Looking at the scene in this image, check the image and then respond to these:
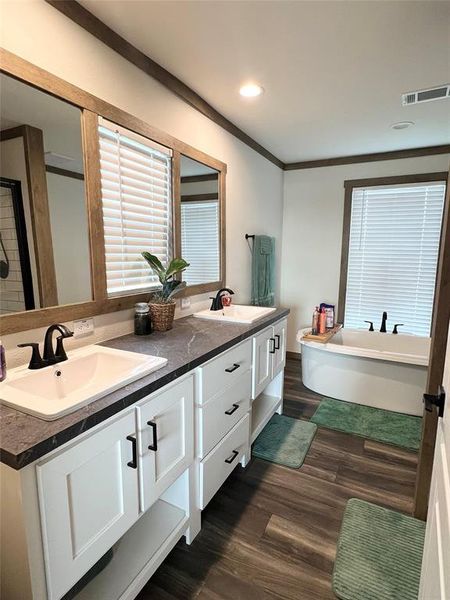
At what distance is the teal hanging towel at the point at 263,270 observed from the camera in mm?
3252

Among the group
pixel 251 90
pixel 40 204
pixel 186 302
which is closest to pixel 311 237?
pixel 251 90

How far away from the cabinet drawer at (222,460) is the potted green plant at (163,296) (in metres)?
0.73

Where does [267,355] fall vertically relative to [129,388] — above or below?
below

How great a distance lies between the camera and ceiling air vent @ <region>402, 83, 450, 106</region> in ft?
6.94

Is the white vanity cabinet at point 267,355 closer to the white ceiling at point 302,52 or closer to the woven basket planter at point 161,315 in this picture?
the woven basket planter at point 161,315

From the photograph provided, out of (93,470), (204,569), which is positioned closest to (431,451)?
(204,569)

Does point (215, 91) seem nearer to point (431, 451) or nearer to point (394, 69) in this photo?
→ point (394, 69)

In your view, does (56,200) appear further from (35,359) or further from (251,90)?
(251,90)

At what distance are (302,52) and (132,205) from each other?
1.27 meters

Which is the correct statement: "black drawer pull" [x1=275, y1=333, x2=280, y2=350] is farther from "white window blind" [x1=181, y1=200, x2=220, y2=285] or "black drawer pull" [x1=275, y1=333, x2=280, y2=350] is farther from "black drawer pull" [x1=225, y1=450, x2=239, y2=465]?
"black drawer pull" [x1=225, y1=450, x2=239, y2=465]

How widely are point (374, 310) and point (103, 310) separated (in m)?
3.23

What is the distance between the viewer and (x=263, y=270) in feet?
11.1

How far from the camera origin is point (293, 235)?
13.5 ft

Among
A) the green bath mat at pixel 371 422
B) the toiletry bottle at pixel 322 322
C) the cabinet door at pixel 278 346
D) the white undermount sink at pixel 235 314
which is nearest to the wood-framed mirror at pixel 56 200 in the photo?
the white undermount sink at pixel 235 314
